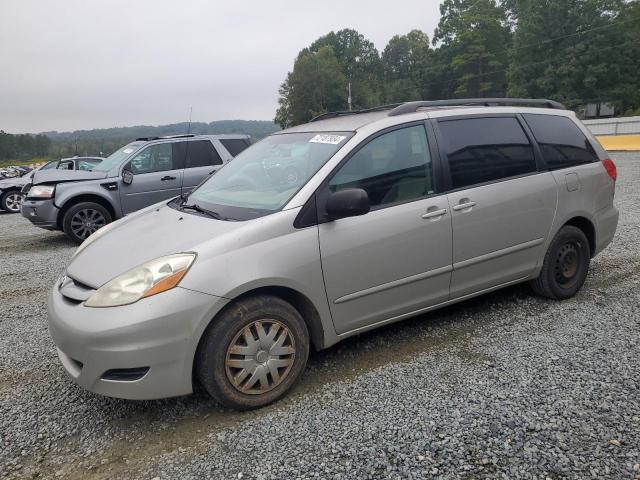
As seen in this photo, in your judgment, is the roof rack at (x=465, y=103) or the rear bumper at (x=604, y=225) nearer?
the roof rack at (x=465, y=103)

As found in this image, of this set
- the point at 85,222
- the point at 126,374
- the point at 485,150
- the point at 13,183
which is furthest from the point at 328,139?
the point at 13,183

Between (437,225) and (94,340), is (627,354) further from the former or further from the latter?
(94,340)

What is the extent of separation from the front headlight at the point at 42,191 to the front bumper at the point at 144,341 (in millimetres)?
6277

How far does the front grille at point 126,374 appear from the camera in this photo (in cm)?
261

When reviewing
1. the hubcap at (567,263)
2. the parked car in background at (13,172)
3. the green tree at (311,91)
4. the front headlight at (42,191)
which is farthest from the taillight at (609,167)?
the green tree at (311,91)

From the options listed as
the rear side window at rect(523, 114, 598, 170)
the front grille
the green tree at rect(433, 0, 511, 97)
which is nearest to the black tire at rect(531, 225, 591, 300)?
the rear side window at rect(523, 114, 598, 170)

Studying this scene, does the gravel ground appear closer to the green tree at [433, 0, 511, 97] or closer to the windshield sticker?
the windshield sticker

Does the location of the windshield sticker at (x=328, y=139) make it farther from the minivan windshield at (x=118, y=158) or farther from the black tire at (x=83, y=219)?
the minivan windshield at (x=118, y=158)

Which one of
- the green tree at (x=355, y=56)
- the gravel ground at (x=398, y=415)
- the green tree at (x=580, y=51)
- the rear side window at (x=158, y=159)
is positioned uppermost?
the green tree at (x=355, y=56)

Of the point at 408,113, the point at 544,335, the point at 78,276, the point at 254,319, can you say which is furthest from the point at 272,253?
the point at 544,335

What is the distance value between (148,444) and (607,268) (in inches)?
190

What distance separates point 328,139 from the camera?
3482 millimetres

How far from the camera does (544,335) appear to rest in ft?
12.1

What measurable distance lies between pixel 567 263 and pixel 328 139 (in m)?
2.49
